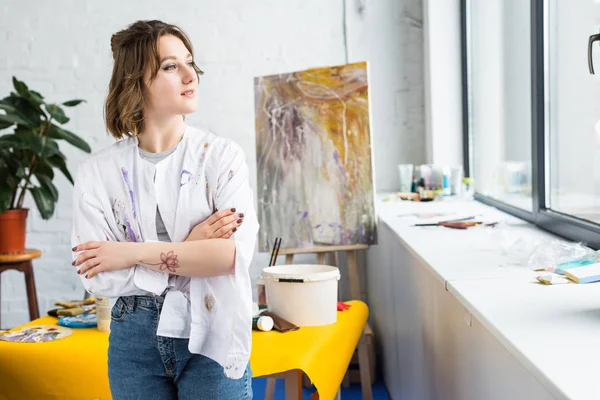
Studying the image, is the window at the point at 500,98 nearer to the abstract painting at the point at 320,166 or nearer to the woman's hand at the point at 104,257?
the abstract painting at the point at 320,166

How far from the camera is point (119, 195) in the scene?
156 centimetres

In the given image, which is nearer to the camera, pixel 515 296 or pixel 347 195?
pixel 515 296

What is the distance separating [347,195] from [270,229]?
0.35 m

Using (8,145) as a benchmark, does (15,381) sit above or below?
below

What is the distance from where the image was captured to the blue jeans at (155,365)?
1.48 metres

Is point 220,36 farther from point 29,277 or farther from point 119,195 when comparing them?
point 119,195

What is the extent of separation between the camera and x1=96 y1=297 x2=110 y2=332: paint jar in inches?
86.8

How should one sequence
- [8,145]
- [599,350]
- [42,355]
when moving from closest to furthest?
[599,350], [42,355], [8,145]

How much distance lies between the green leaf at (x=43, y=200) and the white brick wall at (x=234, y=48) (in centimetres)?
57

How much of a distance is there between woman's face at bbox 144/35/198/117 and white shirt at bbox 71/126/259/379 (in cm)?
8

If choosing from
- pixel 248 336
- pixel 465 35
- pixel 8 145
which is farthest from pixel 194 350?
pixel 465 35

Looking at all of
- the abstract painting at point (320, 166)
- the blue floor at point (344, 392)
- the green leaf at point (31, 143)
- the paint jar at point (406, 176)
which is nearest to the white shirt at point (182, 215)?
the abstract painting at point (320, 166)

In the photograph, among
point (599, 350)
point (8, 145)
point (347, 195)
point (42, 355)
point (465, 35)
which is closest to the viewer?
point (599, 350)

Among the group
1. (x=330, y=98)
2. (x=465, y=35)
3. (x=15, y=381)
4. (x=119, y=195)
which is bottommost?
(x=15, y=381)
